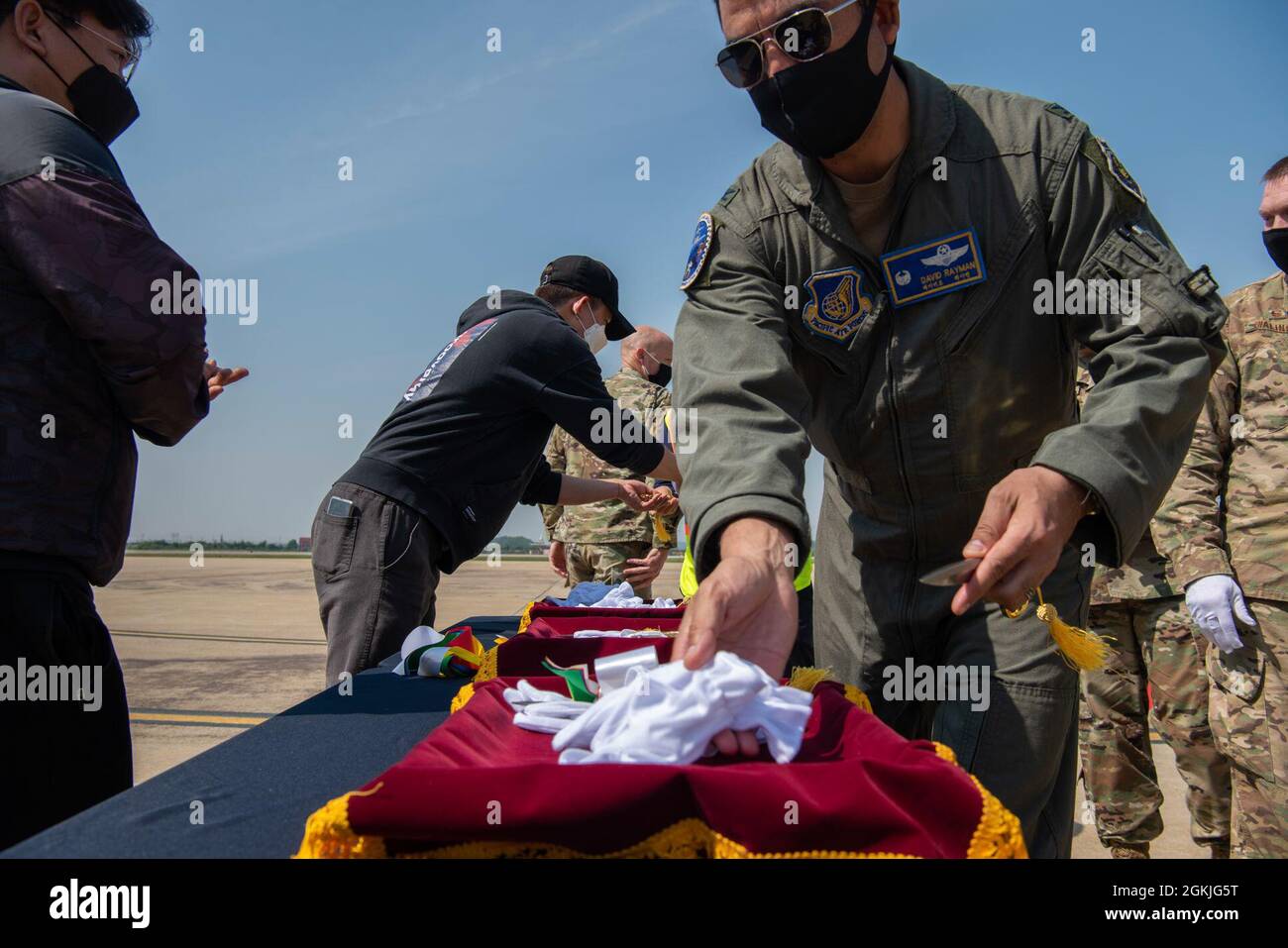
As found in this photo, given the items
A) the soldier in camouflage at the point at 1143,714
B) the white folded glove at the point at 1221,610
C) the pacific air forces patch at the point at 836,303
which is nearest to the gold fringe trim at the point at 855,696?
the pacific air forces patch at the point at 836,303

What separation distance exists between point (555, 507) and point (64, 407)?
16.1 feet

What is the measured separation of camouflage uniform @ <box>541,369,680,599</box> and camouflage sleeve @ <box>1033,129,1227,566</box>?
4.29 metres

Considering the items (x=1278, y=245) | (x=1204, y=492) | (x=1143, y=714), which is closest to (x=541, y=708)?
(x=1204, y=492)

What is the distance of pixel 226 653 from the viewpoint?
8336mm

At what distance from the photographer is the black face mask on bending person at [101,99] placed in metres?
1.96

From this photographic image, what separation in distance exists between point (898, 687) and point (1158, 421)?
80 centimetres

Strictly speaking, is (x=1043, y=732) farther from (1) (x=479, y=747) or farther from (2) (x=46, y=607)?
(2) (x=46, y=607)

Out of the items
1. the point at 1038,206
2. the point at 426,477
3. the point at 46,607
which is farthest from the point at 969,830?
the point at 426,477

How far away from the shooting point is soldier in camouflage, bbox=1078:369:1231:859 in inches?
148

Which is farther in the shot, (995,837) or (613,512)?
(613,512)

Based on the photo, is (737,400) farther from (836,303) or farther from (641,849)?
(641,849)

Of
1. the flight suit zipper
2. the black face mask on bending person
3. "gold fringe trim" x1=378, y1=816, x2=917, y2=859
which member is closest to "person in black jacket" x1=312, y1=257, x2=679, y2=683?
the black face mask on bending person

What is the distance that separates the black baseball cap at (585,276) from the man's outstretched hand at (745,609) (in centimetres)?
288

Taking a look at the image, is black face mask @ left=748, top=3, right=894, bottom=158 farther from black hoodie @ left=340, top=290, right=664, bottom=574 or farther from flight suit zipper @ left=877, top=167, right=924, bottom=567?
black hoodie @ left=340, top=290, right=664, bottom=574
